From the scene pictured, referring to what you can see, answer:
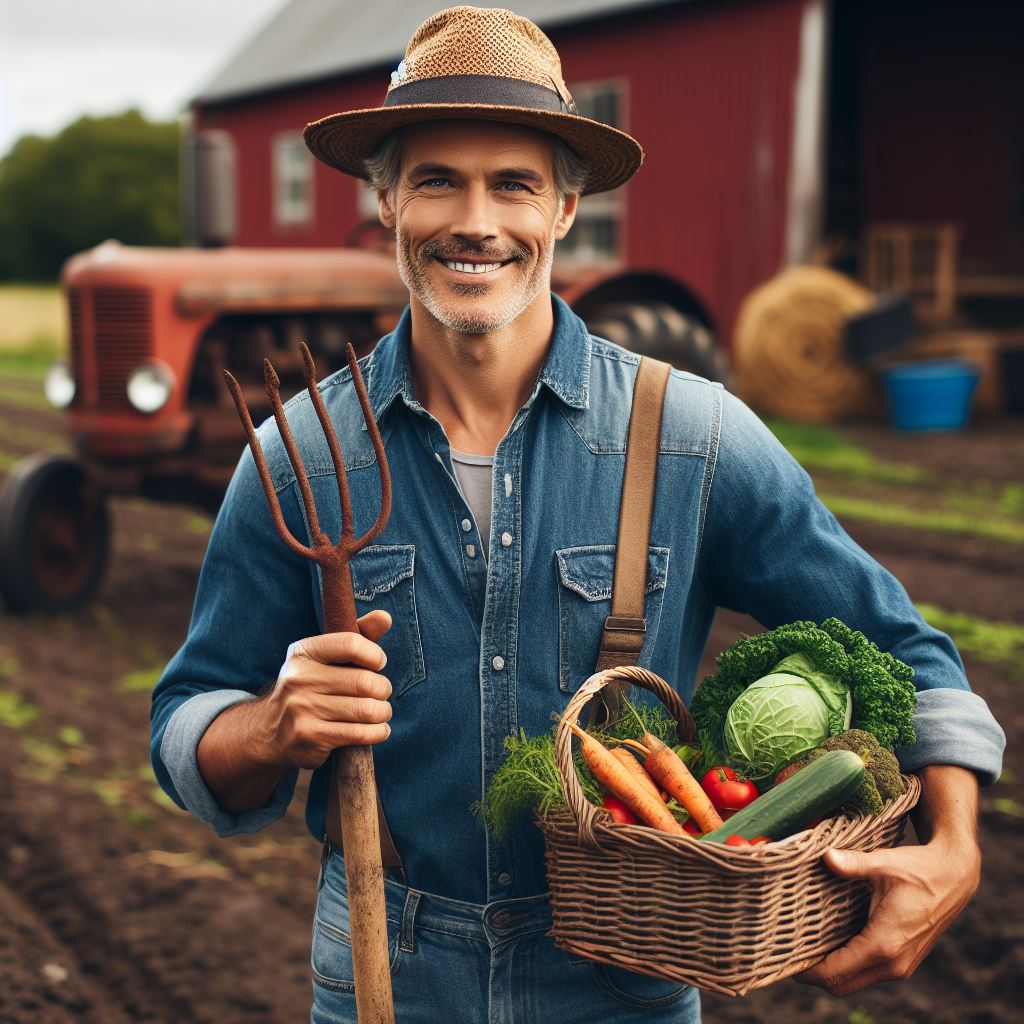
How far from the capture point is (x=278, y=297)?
7406 millimetres

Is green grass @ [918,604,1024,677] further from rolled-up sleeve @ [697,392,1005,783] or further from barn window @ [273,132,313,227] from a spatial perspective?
barn window @ [273,132,313,227]

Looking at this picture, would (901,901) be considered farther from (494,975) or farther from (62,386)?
(62,386)

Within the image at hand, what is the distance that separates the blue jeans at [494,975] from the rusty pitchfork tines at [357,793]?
185 millimetres

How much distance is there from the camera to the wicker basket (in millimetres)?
1576

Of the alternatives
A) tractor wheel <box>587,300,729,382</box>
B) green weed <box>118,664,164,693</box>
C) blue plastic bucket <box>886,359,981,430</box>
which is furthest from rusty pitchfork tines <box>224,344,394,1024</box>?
blue plastic bucket <box>886,359,981,430</box>

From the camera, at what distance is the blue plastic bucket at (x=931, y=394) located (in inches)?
476

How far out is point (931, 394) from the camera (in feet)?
39.8

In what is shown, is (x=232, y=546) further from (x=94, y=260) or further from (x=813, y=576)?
(x=94, y=260)

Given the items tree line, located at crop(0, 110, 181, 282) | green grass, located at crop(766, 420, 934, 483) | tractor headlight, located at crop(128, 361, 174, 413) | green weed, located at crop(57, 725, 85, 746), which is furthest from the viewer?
tree line, located at crop(0, 110, 181, 282)

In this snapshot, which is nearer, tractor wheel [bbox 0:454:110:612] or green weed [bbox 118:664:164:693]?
green weed [bbox 118:664:164:693]

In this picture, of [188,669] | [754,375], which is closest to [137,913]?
[188,669]

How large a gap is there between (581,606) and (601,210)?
1450 centimetres

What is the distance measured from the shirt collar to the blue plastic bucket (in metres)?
10.6

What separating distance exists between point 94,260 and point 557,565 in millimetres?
6045
